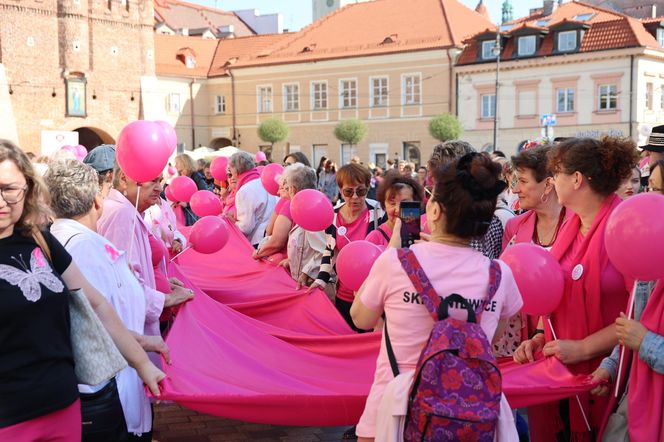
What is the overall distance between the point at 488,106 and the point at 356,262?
3927cm

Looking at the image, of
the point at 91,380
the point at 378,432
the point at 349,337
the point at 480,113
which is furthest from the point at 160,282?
the point at 480,113

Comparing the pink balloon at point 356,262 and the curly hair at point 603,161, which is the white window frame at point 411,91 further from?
the curly hair at point 603,161

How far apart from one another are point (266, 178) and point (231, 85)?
1767 inches

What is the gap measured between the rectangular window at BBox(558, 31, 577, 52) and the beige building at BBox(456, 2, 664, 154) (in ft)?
0.18

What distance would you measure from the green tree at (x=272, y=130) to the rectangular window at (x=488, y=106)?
12.7m

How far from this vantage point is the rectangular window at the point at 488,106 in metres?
42.3

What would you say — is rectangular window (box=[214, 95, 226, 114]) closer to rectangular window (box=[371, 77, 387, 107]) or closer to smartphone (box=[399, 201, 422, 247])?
rectangular window (box=[371, 77, 387, 107])

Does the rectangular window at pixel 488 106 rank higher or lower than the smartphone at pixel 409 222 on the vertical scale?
higher

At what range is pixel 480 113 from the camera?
42781mm

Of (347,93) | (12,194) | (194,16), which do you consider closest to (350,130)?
(347,93)

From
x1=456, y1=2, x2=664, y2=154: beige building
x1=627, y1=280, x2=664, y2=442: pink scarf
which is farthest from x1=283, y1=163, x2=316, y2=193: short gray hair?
x1=456, y1=2, x2=664, y2=154: beige building

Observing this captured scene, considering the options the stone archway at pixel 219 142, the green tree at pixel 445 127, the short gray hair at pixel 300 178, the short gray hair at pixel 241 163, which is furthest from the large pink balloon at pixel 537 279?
the stone archway at pixel 219 142

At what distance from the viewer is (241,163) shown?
30.5 feet

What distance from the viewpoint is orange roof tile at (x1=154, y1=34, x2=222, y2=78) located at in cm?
5225
